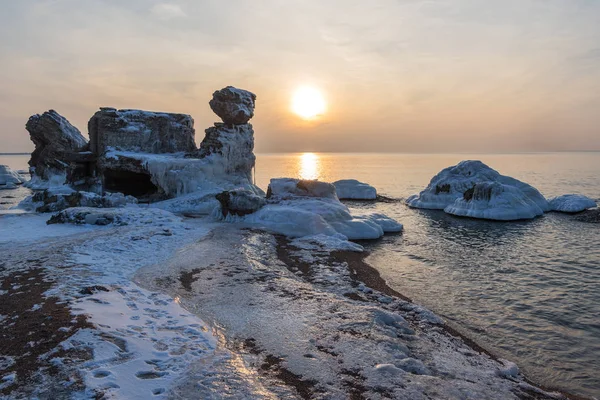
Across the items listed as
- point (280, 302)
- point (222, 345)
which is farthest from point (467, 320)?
point (222, 345)

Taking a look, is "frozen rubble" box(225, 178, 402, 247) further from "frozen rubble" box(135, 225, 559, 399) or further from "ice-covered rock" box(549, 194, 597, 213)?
"ice-covered rock" box(549, 194, 597, 213)

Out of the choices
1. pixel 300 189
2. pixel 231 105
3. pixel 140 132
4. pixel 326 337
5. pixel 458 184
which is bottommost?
pixel 326 337

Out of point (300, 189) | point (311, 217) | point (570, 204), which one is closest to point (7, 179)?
point (300, 189)

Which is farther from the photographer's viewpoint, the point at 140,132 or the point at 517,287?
the point at 140,132

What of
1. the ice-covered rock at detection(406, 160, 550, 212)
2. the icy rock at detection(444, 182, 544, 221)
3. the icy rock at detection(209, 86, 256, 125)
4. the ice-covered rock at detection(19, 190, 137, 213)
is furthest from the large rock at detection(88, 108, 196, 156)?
the icy rock at detection(444, 182, 544, 221)

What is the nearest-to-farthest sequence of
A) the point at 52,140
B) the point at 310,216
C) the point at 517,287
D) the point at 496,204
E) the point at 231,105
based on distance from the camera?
the point at 517,287 → the point at 310,216 → the point at 496,204 → the point at 231,105 → the point at 52,140

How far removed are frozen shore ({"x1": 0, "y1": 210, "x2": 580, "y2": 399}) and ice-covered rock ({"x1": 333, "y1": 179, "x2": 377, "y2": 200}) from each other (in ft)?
109

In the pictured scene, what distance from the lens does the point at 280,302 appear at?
32.5 ft

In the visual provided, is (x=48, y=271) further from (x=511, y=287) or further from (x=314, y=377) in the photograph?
(x=511, y=287)

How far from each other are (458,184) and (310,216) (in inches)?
936

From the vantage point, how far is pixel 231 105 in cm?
3344

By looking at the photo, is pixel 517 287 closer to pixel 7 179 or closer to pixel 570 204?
pixel 570 204

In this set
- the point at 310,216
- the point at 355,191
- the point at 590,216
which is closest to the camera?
the point at 310,216

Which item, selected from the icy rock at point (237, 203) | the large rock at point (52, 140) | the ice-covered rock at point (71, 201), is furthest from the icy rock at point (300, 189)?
the large rock at point (52, 140)
